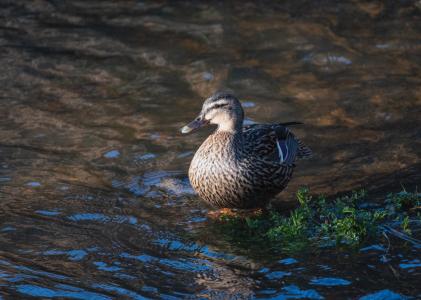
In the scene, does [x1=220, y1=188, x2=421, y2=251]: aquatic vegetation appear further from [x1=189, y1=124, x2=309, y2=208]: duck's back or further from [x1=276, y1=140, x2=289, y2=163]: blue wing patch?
[x1=276, y1=140, x2=289, y2=163]: blue wing patch

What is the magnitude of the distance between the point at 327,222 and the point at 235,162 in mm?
1064

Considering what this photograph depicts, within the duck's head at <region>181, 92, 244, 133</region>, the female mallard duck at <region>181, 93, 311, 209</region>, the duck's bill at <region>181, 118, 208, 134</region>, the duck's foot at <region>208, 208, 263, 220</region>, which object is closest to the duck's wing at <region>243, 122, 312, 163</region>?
the female mallard duck at <region>181, 93, 311, 209</region>

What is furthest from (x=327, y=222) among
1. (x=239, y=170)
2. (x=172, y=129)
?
(x=172, y=129)

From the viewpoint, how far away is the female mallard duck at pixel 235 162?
7.41 metres

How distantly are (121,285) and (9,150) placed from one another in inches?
133

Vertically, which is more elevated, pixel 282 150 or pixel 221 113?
pixel 221 113

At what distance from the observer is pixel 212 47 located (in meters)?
12.1

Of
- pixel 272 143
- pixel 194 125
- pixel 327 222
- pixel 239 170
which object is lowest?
pixel 327 222

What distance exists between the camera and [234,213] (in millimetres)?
7887

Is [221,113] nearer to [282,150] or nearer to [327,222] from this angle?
[282,150]

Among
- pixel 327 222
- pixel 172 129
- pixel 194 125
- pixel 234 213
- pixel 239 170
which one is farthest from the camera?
pixel 172 129

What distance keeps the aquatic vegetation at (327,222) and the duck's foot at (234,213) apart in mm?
65

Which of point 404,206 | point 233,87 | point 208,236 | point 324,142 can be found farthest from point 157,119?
point 404,206

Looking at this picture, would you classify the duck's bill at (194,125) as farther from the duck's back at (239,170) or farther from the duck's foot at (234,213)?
the duck's foot at (234,213)
